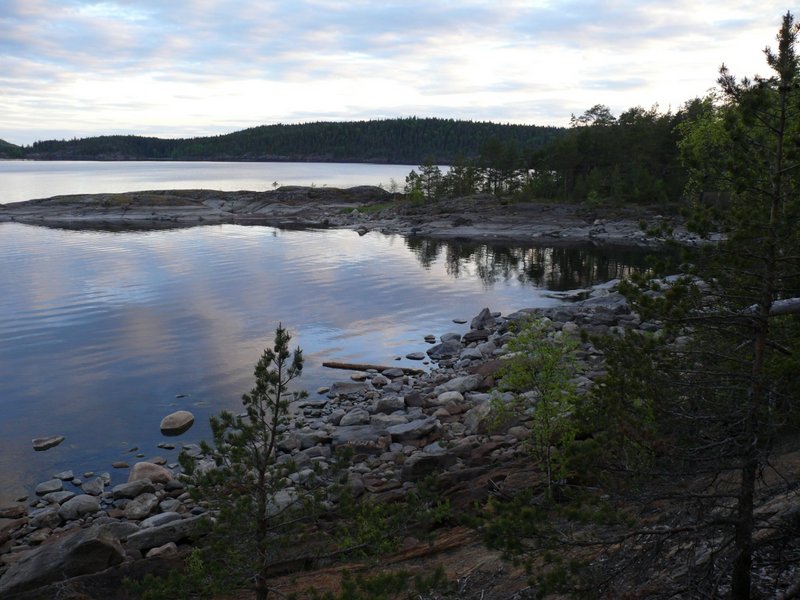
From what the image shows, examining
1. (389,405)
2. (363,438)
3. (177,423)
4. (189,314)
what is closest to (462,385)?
(389,405)

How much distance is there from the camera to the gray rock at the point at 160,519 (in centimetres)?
1376

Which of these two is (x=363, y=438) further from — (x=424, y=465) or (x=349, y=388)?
(x=349, y=388)

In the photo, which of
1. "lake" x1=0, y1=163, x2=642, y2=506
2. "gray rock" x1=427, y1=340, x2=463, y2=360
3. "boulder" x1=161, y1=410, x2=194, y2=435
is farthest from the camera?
"gray rock" x1=427, y1=340, x2=463, y2=360

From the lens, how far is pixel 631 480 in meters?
7.46

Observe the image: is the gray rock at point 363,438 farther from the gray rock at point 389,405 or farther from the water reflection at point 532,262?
the water reflection at point 532,262

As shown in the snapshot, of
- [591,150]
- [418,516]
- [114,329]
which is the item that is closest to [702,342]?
[418,516]

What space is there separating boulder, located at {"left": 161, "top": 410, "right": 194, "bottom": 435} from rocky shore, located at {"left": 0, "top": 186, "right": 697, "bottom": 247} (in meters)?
53.7

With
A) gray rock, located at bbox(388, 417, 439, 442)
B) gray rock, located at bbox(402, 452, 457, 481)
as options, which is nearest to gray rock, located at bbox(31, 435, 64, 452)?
gray rock, located at bbox(388, 417, 439, 442)

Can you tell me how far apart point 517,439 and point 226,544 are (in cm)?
963

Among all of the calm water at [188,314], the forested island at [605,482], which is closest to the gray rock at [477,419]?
the forested island at [605,482]

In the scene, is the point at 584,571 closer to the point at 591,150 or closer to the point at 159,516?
the point at 159,516

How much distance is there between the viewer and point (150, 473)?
Result: 16375 mm

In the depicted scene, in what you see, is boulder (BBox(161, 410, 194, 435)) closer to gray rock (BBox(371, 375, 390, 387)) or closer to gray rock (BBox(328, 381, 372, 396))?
gray rock (BBox(328, 381, 372, 396))

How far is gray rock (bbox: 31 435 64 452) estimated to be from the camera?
61.1 ft
